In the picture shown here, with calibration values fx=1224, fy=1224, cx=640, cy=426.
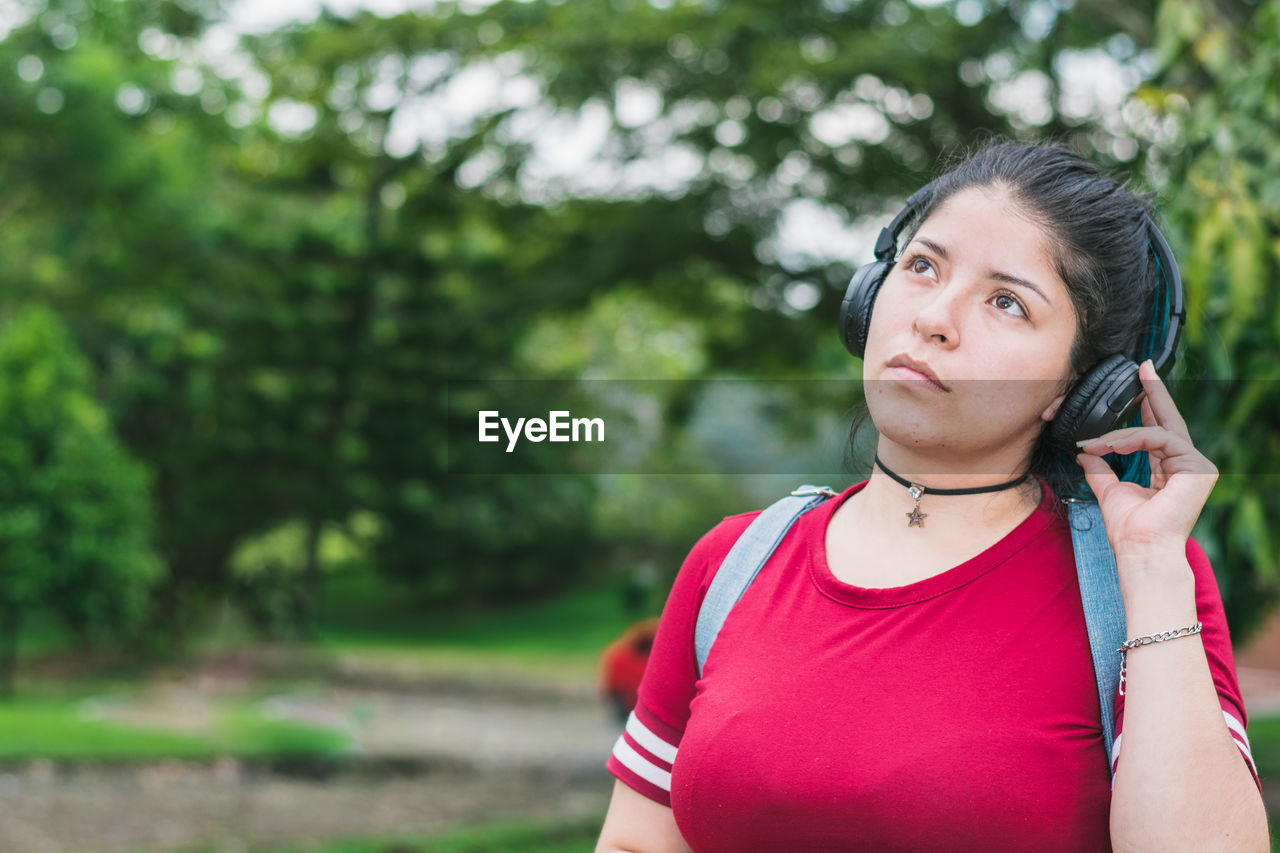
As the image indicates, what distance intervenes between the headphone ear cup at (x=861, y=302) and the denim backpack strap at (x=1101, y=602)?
0.33m

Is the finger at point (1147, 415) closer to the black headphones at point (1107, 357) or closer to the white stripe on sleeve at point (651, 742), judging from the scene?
the black headphones at point (1107, 357)

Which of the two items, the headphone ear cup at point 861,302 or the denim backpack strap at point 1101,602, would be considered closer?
the denim backpack strap at point 1101,602

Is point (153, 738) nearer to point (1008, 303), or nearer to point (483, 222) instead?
point (483, 222)

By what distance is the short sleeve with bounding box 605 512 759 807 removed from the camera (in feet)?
4.33

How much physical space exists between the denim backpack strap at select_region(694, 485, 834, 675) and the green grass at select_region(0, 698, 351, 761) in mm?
8112

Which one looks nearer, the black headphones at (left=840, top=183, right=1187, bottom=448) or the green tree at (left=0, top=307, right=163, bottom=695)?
the black headphones at (left=840, top=183, right=1187, bottom=448)

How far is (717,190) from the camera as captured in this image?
8.64m

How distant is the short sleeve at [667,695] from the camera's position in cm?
132

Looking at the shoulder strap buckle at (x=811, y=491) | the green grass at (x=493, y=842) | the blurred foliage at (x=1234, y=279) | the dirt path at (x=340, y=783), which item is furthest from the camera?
the dirt path at (x=340, y=783)

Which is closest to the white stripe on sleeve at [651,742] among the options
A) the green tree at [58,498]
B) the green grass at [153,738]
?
the green grass at [153,738]

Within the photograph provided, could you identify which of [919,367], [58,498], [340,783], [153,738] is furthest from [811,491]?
[58,498]

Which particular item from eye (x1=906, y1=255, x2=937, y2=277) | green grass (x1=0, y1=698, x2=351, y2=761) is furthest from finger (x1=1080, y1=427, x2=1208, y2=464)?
green grass (x1=0, y1=698, x2=351, y2=761)

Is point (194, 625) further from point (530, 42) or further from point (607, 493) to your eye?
point (530, 42)
